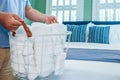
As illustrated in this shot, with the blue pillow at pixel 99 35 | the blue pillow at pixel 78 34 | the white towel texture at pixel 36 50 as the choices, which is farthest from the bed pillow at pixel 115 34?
the white towel texture at pixel 36 50

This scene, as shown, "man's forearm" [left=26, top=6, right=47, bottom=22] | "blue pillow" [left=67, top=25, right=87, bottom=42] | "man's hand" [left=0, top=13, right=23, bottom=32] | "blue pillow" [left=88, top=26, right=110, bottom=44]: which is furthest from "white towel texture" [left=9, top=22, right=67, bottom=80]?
"blue pillow" [left=67, top=25, right=87, bottom=42]

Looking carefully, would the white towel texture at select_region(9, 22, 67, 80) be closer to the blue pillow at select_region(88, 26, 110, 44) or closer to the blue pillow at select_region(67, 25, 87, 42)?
the blue pillow at select_region(88, 26, 110, 44)

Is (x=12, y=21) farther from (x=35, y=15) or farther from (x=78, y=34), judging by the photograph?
(x=78, y=34)

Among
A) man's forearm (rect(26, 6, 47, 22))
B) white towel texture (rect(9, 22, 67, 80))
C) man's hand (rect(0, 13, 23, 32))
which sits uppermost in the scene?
man's forearm (rect(26, 6, 47, 22))

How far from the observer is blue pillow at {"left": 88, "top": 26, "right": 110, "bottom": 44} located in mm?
3379

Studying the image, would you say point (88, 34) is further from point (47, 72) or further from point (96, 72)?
point (47, 72)

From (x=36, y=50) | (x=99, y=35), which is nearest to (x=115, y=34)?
(x=99, y=35)

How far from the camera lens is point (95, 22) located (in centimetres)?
392

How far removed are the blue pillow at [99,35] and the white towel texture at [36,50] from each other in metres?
2.58

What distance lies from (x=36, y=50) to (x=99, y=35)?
269cm

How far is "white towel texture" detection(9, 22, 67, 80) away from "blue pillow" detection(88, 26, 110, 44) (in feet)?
8.46

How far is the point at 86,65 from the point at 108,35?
2154 mm

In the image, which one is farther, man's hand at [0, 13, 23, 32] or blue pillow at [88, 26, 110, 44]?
blue pillow at [88, 26, 110, 44]

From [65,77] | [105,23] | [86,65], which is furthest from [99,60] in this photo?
[105,23]
